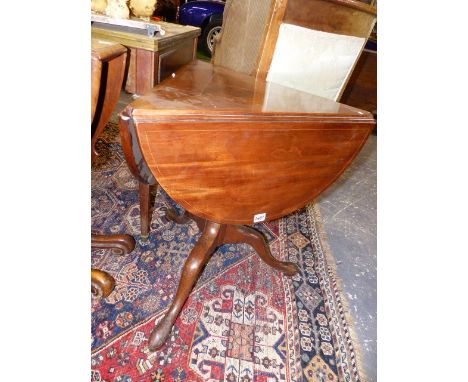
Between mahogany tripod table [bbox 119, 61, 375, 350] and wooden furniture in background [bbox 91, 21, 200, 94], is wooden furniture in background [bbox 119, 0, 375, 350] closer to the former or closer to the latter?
mahogany tripod table [bbox 119, 61, 375, 350]

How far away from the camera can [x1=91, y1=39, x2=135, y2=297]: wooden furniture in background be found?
3.05 feet

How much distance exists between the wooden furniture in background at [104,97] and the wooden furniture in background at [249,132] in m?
0.16

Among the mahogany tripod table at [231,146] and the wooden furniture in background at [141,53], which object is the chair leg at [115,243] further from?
the wooden furniture in background at [141,53]

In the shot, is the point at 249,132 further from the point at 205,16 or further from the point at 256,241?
the point at 205,16

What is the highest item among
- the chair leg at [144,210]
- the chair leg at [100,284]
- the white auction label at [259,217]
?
the white auction label at [259,217]

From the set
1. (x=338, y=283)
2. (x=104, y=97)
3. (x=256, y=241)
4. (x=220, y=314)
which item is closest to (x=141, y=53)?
(x=104, y=97)

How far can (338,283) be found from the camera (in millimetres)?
1683

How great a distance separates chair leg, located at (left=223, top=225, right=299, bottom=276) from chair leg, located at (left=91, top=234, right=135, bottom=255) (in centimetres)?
50

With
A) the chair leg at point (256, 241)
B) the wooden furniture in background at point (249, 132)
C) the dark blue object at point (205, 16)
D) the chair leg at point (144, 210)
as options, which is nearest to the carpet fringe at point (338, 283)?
the chair leg at point (256, 241)

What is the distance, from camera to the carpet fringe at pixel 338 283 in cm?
129

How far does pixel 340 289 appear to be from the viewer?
5.40 ft

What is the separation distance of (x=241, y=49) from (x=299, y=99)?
55 centimetres

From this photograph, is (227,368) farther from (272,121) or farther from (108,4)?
(108,4)
